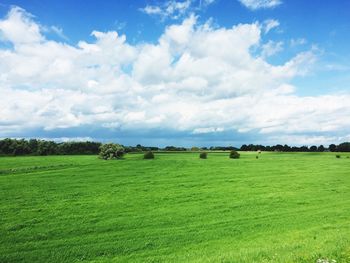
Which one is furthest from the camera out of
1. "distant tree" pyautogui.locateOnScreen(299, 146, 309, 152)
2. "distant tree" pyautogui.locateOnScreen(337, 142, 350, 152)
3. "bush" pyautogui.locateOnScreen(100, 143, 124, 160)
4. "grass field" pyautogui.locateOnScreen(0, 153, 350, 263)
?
"distant tree" pyautogui.locateOnScreen(299, 146, 309, 152)

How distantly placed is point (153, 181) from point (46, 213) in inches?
610

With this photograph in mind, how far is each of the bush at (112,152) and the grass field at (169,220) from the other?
3289 centimetres

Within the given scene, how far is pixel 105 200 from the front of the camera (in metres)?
27.9

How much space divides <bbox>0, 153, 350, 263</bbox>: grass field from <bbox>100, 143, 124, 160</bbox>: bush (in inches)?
1295

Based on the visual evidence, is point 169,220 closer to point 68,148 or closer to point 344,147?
point 68,148

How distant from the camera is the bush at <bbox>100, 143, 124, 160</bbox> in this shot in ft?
240

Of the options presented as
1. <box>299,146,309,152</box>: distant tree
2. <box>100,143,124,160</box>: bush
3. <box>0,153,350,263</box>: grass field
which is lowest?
<box>0,153,350,263</box>: grass field

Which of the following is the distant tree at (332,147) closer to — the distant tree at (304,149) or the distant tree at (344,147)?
the distant tree at (344,147)

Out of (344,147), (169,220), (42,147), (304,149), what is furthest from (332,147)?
(169,220)

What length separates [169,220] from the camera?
23.2 metres

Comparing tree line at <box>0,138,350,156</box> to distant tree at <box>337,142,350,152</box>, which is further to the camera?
distant tree at <box>337,142,350,152</box>

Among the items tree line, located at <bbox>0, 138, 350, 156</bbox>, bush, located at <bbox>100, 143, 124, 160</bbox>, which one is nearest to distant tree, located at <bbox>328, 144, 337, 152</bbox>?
tree line, located at <bbox>0, 138, 350, 156</bbox>

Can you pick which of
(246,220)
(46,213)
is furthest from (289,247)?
(46,213)

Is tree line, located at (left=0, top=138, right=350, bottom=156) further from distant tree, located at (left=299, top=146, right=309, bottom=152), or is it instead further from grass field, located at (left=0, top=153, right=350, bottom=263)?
grass field, located at (left=0, top=153, right=350, bottom=263)
